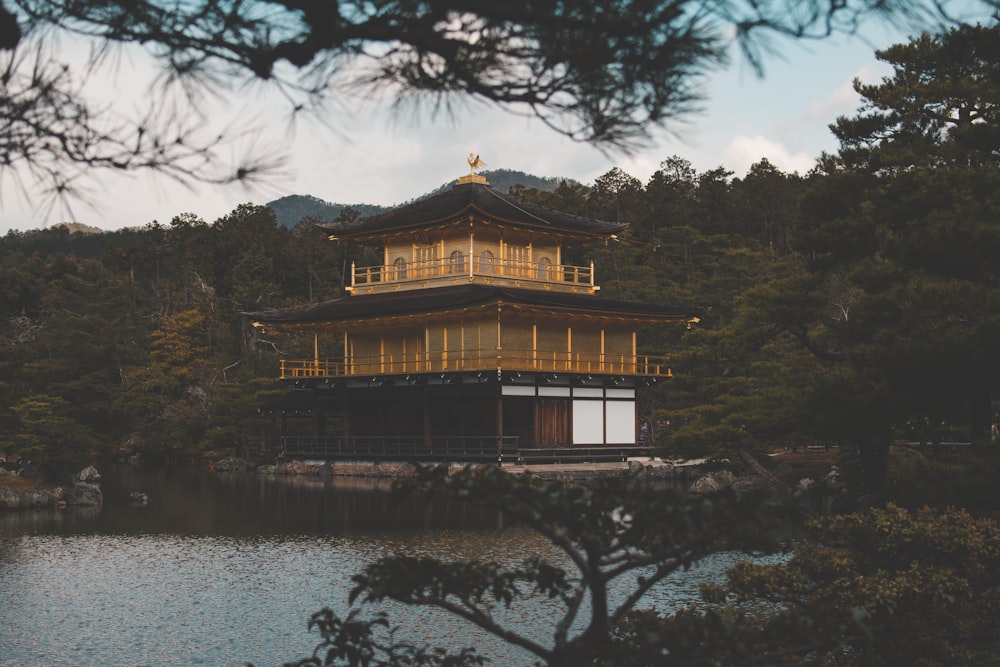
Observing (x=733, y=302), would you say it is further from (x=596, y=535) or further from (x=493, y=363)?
(x=596, y=535)

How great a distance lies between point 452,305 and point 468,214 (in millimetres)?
3263

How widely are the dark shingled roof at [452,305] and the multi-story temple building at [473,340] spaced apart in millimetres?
60

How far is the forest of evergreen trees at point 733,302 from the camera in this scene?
11898mm

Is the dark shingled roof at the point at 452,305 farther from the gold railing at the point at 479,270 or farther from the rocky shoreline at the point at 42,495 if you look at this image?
the rocky shoreline at the point at 42,495

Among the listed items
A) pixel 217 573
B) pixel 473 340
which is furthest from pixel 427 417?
pixel 217 573

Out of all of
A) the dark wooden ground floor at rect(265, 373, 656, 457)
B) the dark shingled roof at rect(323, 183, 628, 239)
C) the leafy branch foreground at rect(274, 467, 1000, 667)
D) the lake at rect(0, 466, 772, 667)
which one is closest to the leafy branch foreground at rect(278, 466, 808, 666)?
the leafy branch foreground at rect(274, 467, 1000, 667)

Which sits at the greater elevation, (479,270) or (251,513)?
(479,270)

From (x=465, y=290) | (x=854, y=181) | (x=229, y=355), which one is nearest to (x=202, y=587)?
(x=854, y=181)

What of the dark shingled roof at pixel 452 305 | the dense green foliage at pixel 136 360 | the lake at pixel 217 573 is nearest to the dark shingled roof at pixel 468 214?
the dark shingled roof at pixel 452 305

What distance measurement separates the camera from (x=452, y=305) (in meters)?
29.8

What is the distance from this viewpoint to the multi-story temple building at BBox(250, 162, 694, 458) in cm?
3016

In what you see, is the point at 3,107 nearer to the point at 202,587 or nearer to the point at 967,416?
the point at 202,587

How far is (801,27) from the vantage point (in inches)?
187

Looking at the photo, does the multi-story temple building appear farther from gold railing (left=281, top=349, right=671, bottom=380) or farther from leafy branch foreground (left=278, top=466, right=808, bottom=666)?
leafy branch foreground (left=278, top=466, right=808, bottom=666)
